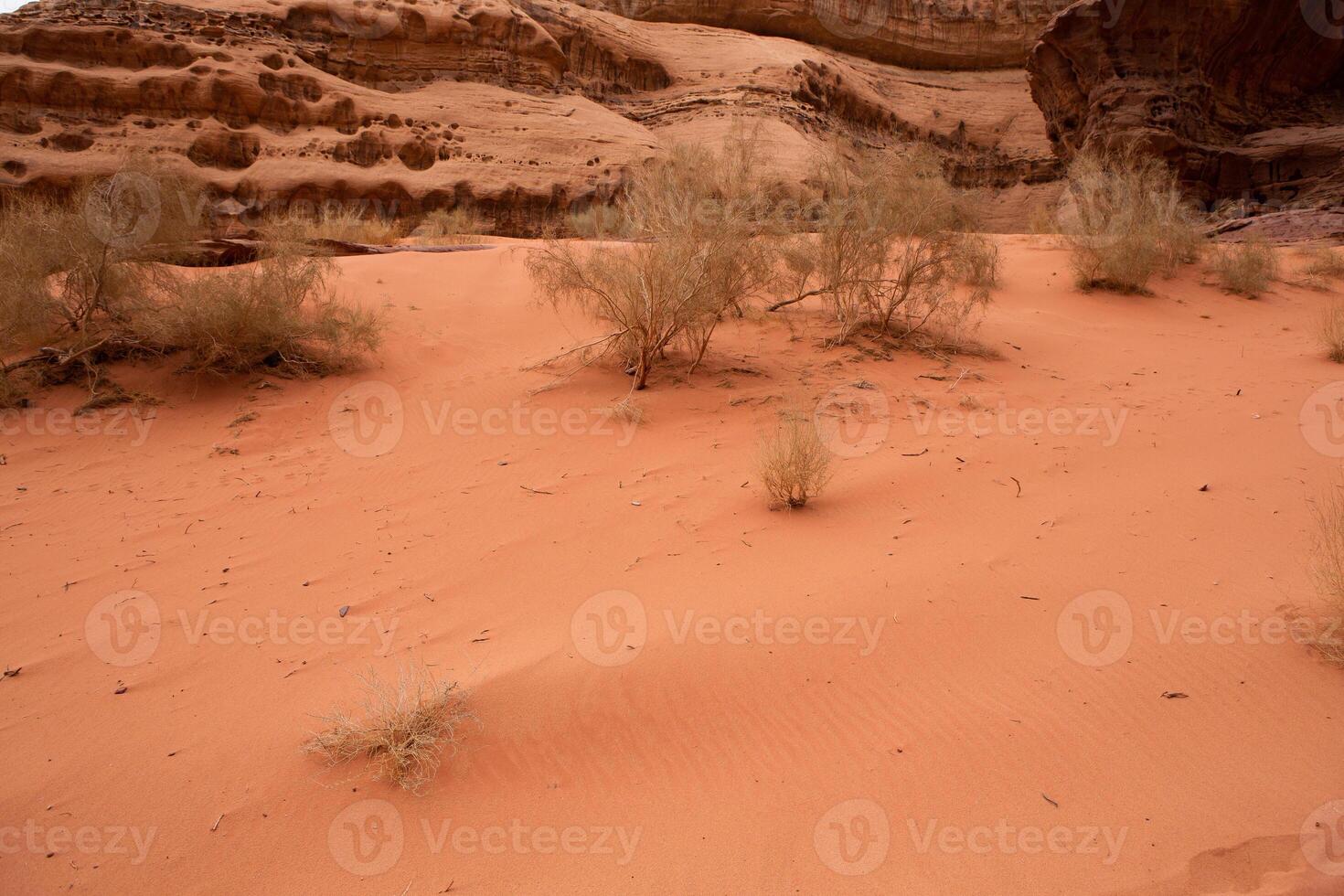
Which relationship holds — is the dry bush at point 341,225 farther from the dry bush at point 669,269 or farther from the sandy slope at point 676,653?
the sandy slope at point 676,653

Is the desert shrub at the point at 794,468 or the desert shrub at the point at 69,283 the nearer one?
the desert shrub at the point at 794,468

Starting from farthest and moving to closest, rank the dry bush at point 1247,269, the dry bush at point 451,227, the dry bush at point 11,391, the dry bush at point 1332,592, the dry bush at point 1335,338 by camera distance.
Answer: the dry bush at point 451,227, the dry bush at point 1247,269, the dry bush at point 1335,338, the dry bush at point 11,391, the dry bush at point 1332,592

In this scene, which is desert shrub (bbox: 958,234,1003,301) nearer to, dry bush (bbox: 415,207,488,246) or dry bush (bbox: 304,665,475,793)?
dry bush (bbox: 304,665,475,793)

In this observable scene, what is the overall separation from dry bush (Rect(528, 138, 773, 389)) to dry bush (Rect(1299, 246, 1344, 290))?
31.3 ft

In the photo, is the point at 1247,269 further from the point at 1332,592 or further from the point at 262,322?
the point at 262,322

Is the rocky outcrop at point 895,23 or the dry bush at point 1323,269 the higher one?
the rocky outcrop at point 895,23

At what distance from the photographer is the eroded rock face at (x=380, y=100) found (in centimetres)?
1509

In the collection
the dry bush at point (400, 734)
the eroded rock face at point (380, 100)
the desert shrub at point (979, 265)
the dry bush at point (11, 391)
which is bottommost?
the dry bush at point (11, 391)

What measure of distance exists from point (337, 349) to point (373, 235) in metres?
7.61

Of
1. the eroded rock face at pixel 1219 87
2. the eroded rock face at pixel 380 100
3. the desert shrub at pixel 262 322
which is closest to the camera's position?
the desert shrub at pixel 262 322

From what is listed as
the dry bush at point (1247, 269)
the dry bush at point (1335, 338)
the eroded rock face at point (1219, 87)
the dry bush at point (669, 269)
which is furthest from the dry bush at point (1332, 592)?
the eroded rock face at point (1219, 87)

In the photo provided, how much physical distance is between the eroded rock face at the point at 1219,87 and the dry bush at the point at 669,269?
15.7 m

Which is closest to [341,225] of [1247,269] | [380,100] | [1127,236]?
[380,100]

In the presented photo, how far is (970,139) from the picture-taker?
29234mm
